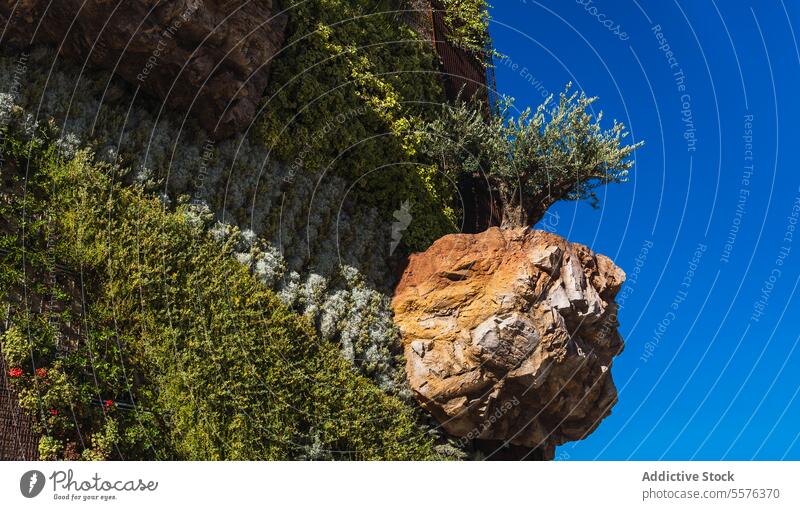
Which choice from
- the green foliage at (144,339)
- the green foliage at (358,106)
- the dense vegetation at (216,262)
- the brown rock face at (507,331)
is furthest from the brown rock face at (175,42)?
the brown rock face at (507,331)

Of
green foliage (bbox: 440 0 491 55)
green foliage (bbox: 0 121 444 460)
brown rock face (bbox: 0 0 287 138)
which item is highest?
green foliage (bbox: 440 0 491 55)

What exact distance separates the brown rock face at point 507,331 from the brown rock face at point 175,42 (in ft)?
17.8

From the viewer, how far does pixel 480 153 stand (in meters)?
17.7

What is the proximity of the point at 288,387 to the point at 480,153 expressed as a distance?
850cm

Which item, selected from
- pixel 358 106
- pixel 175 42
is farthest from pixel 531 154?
pixel 175 42

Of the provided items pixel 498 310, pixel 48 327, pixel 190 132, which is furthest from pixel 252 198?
pixel 498 310

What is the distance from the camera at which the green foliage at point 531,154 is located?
17.5 metres

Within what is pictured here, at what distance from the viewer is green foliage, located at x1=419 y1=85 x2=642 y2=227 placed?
17.5 metres

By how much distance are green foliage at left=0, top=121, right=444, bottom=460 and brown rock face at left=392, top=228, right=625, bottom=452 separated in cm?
215

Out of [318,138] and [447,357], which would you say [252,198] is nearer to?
[318,138]

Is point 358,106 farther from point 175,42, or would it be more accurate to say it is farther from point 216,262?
point 216,262

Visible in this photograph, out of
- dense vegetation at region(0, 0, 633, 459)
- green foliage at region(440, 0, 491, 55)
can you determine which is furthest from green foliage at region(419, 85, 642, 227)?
green foliage at region(440, 0, 491, 55)

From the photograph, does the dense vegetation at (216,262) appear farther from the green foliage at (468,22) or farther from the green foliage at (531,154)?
the green foliage at (468,22)

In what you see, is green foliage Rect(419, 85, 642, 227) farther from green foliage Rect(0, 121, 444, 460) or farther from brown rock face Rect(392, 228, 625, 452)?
green foliage Rect(0, 121, 444, 460)
